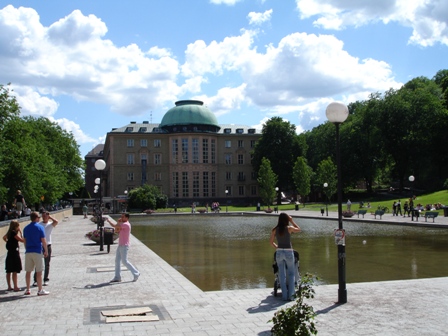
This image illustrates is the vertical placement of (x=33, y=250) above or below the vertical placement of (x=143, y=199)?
below

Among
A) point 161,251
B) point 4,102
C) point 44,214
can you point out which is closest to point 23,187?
point 4,102

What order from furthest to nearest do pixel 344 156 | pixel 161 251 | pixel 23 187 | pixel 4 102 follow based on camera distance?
pixel 344 156, pixel 23 187, pixel 4 102, pixel 161 251

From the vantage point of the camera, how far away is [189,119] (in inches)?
3743

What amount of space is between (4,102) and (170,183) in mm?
61387

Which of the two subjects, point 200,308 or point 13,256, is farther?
point 13,256

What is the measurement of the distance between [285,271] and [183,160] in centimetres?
8319

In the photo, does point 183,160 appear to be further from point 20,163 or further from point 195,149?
point 20,163

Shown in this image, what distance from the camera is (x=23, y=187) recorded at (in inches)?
1474

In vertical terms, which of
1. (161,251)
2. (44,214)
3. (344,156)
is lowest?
(161,251)

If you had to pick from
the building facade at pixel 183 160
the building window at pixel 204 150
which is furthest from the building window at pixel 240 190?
the building window at pixel 204 150

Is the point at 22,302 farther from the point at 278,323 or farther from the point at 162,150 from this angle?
the point at 162,150


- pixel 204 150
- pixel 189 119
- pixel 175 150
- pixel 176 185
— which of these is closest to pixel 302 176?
pixel 204 150

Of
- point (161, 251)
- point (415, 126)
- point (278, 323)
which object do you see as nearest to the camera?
point (278, 323)

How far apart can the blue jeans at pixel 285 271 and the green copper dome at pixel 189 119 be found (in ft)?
280
